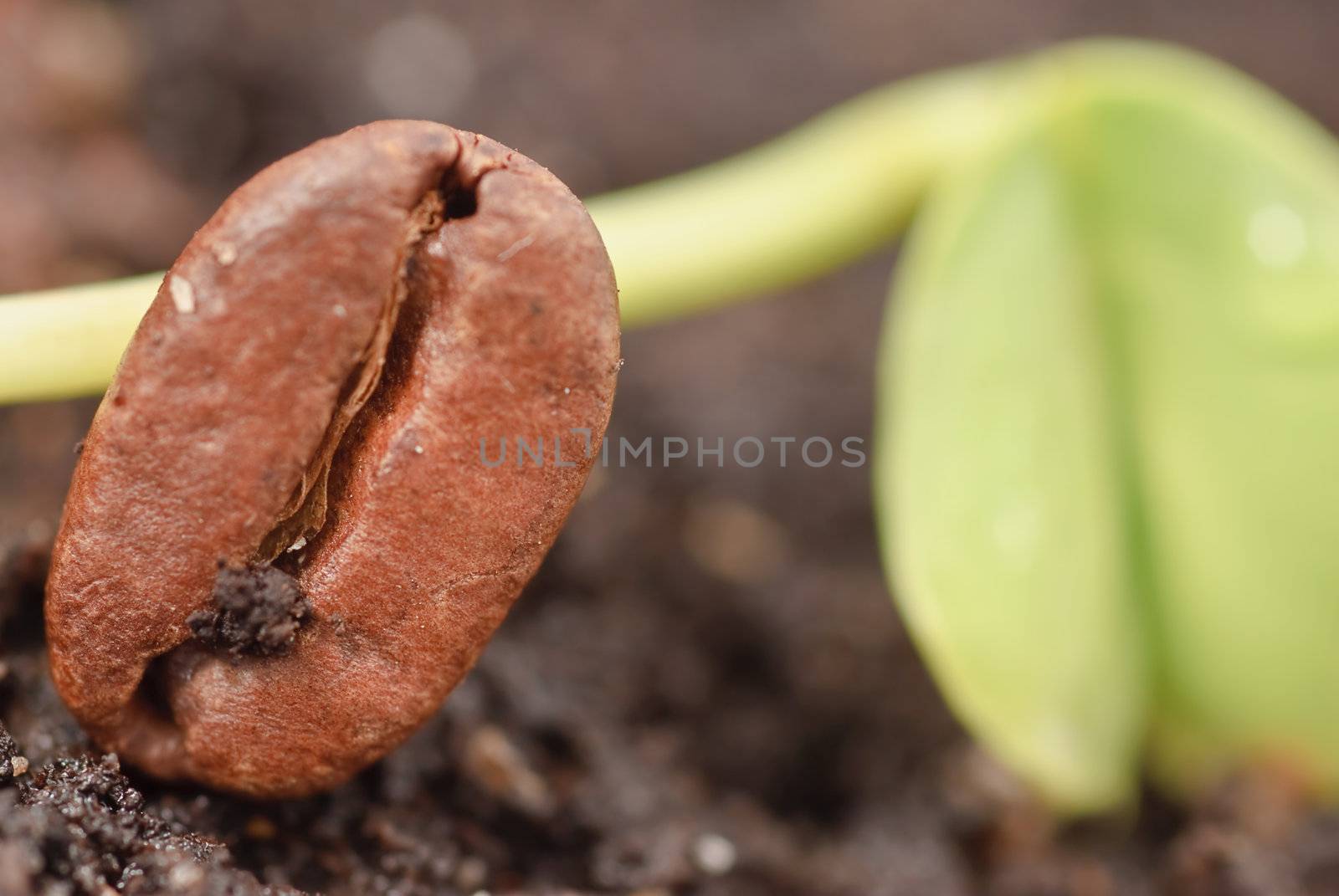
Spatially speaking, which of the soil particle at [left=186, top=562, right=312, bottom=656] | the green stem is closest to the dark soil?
the soil particle at [left=186, top=562, right=312, bottom=656]

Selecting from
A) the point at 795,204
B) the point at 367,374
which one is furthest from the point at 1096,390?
the point at 367,374

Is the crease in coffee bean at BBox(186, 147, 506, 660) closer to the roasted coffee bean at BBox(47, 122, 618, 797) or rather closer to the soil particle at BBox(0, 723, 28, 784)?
the roasted coffee bean at BBox(47, 122, 618, 797)

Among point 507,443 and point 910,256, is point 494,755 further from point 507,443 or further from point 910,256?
point 910,256

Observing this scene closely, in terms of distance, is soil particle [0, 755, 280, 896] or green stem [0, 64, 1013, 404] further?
green stem [0, 64, 1013, 404]

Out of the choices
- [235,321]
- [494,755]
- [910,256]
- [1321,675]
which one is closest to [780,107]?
[910,256]

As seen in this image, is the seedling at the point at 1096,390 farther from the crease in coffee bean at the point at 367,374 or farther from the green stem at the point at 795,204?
the crease in coffee bean at the point at 367,374

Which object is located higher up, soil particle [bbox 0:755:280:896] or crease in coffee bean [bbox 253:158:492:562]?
crease in coffee bean [bbox 253:158:492:562]

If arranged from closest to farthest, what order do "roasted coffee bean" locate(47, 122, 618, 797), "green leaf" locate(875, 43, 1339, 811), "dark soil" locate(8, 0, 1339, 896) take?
"roasted coffee bean" locate(47, 122, 618, 797) → "dark soil" locate(8, 0, 1339, 896) → "green leaf" locate(875, 43, 1339, 811)
